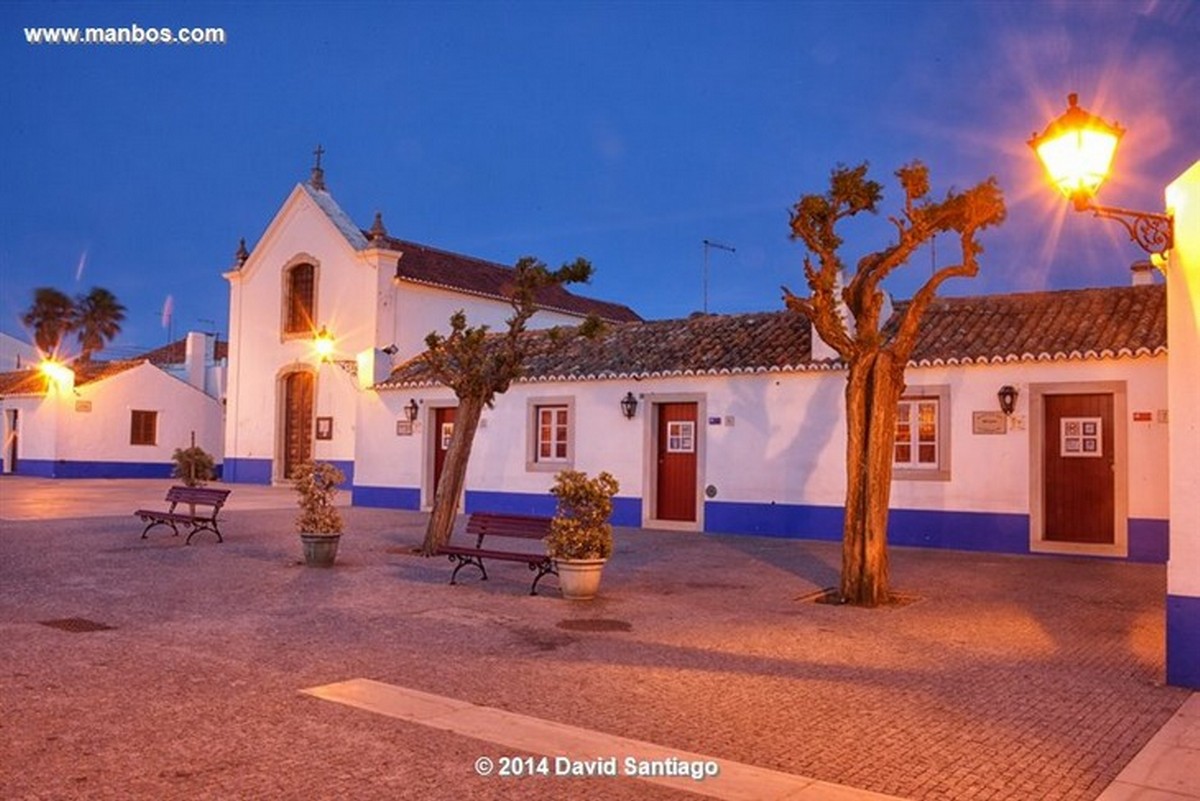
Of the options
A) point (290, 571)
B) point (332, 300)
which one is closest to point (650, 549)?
point (290, 571)

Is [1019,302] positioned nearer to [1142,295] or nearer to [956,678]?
[1142,295]

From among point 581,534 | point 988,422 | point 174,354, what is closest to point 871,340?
point 581,534

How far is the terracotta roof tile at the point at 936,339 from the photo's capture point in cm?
1455

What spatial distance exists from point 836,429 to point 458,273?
18.4 meters

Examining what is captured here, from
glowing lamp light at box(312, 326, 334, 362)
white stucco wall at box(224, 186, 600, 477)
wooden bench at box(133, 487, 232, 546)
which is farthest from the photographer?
glowing lamp light at box(312, 326, 334, 362)

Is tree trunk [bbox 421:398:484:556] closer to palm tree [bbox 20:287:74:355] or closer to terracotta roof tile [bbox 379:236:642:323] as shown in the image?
terracotta roof tile [bbox 379:236:642:323]

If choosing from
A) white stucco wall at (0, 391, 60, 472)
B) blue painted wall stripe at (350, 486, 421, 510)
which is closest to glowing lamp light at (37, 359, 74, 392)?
white stucco wall at (0, 391, 60, 472)

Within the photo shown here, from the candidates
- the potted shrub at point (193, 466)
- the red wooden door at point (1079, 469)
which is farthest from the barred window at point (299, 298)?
the red wooden door at point (1079, 469)

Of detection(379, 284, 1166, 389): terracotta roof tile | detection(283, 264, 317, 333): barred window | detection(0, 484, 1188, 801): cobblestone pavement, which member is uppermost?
detection(283, 264, 317, 333): barred window

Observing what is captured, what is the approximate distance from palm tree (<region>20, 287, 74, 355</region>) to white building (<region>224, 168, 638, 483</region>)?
21.2 m

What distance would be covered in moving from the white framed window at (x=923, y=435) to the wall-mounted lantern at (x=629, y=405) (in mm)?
4963

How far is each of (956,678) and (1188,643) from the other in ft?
5.12

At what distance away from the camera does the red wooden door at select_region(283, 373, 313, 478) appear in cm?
3069

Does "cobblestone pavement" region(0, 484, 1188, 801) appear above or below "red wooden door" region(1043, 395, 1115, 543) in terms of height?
below
